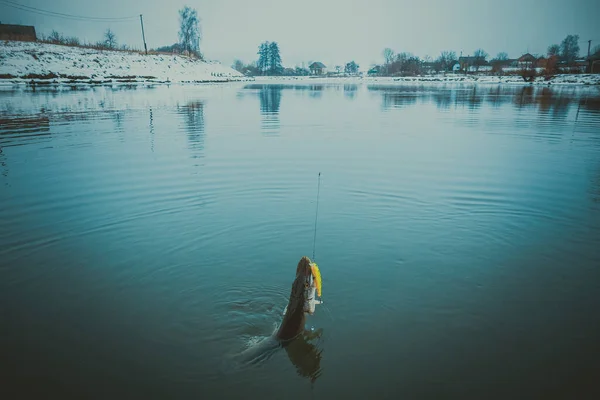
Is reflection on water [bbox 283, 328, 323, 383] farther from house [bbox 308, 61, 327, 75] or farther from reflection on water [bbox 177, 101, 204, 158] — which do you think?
house [bbox 308, 61, 327, 75]

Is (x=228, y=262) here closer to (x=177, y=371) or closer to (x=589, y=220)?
(x=177, y=371)

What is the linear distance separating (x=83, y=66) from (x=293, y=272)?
65.9 m

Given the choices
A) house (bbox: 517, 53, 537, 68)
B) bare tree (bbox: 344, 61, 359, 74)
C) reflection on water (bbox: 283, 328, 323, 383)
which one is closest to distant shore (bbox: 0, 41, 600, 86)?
house (bbox: 517, 53, 537, 68)

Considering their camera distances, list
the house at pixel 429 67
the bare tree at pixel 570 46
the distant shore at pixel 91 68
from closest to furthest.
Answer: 1. the distant shore at pixel 91 68
2. the bare tree at pixel 570 46
3. the house at pixel 429 67

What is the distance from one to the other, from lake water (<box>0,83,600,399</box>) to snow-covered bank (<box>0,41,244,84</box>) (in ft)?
151

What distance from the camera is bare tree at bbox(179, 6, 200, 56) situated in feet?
346

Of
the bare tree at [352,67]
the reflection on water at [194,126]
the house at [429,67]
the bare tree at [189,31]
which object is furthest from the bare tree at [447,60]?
the reflection on water at [194,126]

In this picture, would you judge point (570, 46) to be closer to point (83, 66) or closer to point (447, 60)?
point (447, 60)

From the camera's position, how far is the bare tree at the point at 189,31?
105 m

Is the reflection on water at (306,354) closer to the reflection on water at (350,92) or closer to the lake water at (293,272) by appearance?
the lake water at (293,272)

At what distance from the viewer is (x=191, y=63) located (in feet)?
283

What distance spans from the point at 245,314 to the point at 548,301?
13.9 ft

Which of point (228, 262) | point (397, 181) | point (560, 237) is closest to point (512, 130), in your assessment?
point (397, 181)

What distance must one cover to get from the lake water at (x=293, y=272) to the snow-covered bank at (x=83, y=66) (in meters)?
46.1
